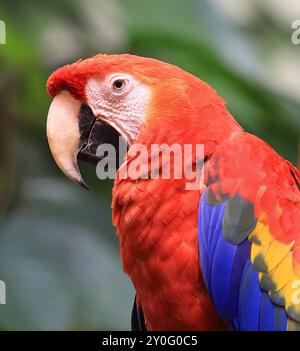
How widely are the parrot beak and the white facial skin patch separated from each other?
0.6 inches

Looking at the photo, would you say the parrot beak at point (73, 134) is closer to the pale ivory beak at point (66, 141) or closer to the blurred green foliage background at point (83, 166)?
the pale ivory beak at point (66, 141)

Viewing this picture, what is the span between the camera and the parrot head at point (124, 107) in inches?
48.1

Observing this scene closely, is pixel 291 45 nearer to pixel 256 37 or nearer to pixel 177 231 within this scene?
pixel 256 37

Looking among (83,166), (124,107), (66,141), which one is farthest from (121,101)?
(83,166)

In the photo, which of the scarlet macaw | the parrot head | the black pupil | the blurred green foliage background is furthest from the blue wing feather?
the blurred green foliage background

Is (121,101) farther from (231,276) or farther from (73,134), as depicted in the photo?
(231,276)

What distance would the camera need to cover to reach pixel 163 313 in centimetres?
120

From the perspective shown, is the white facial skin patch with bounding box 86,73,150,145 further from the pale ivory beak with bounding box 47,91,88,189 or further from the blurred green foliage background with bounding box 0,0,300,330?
the blurred green foliage background with bounding box 0,0,300,330

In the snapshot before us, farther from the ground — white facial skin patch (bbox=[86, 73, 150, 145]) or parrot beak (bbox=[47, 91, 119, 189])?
white facial skin patch (bbox=[86, 73, 150, 145])

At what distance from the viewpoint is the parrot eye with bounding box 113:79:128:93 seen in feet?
4.13

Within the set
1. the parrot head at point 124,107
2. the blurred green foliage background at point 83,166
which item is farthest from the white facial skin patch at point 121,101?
the blurred green foliage background at point 83,166

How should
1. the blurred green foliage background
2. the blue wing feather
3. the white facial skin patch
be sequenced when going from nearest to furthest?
the blue wing feather
the white facial skin patch
the blurred green foliage background

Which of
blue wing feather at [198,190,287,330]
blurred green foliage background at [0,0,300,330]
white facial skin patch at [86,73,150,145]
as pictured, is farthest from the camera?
blurred green foliage background at [0,0,300,330]
